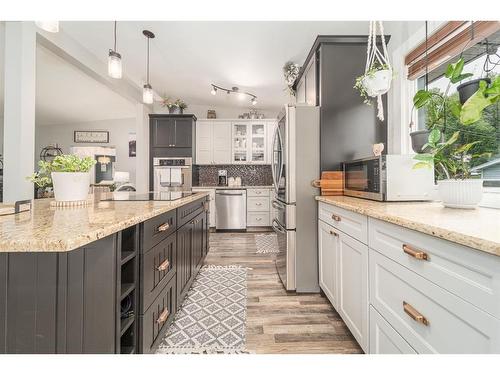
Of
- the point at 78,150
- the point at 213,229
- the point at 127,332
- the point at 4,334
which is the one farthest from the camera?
the point at 78,150

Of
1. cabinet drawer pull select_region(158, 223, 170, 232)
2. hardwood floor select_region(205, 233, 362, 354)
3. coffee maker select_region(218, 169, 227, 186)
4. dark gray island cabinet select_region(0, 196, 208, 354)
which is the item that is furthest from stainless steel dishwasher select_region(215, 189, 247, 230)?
dark gray island cabinet select_region(0, 196, 208, 354)

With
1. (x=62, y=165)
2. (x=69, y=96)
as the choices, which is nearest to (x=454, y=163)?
(x=62, y=165)

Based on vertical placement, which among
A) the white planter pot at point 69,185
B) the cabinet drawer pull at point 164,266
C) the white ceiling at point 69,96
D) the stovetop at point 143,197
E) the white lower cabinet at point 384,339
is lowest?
the white lower cabinet at point 384,339

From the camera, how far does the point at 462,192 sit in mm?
1240

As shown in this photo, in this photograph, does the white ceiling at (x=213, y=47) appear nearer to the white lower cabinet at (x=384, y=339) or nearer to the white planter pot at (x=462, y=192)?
the white planter pot at (x=462, y=192)

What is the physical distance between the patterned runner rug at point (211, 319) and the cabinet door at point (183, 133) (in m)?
3.20

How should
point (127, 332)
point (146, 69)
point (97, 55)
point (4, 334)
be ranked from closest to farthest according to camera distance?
point (4, 334) < point (127, 332) < point (97, 55) < point (146, 69)

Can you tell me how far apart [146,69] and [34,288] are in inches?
158

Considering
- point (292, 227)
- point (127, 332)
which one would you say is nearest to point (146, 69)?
point (292, 227)

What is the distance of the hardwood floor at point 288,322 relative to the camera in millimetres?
1488

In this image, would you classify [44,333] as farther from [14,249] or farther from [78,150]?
[78,150]

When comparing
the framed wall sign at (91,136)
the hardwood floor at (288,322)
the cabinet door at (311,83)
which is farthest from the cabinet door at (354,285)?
the framed wall sign at (91,136)

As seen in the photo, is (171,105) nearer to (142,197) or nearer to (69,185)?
(142,197)
